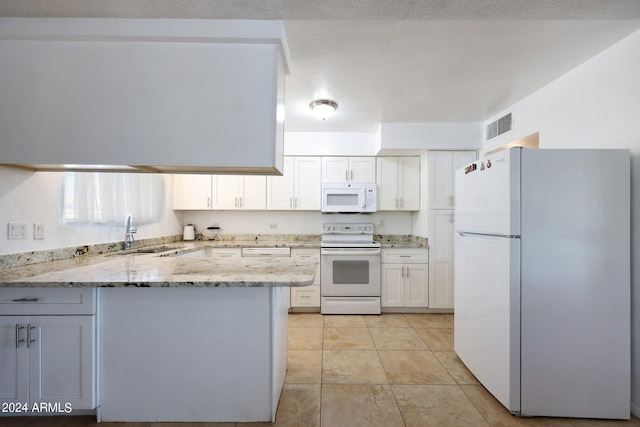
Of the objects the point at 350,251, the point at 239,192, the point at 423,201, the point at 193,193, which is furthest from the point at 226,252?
the point at 423,201

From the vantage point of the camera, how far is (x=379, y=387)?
2139 millimetres

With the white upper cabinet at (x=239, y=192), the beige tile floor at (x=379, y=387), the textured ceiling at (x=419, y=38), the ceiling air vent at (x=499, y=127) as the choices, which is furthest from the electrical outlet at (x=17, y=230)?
the ceiling air vent at (x=499, y=127)

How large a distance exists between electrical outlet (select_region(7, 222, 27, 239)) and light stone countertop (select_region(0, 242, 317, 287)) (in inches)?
8.1

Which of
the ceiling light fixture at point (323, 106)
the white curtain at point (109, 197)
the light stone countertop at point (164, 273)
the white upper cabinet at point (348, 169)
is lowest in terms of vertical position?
the light stone countertop at point (164, 273)

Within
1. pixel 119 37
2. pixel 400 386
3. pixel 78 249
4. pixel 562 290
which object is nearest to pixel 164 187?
pixel 78 249

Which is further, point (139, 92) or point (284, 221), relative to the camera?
point (284, 221)

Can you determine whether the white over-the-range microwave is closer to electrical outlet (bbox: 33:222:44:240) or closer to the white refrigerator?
the white refrigerator

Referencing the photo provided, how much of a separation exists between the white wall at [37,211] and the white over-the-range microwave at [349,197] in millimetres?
2451

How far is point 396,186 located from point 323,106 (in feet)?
5.45

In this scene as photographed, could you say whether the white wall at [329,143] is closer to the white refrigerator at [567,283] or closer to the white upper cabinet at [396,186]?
the white upper cabinet at [396,186]

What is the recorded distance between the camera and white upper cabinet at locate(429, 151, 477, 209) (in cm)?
372

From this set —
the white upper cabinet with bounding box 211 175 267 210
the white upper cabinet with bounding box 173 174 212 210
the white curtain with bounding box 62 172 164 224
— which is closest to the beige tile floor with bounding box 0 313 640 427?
the white curtain with bounding box 62 172 164 224

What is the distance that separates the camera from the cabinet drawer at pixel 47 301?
1.61 metres

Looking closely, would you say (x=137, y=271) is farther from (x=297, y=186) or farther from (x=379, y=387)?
(x=297, y=186)
